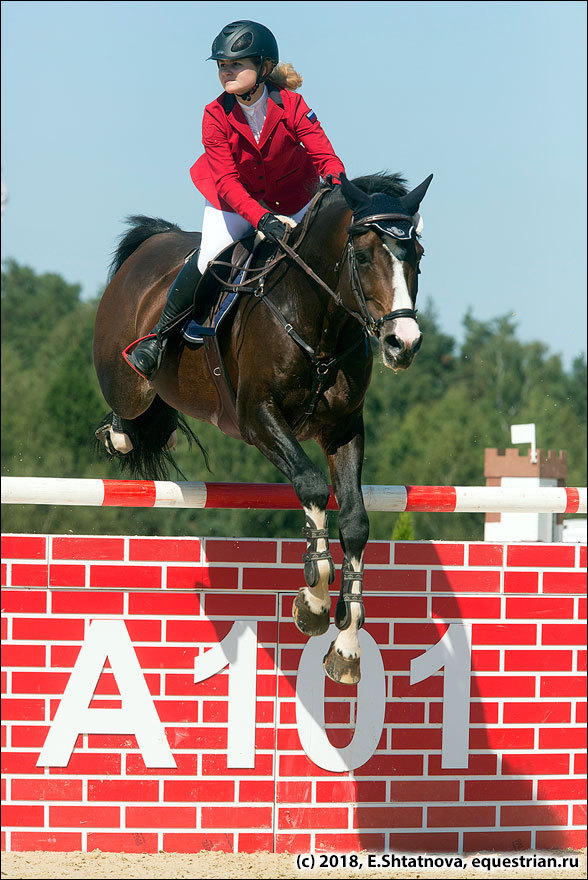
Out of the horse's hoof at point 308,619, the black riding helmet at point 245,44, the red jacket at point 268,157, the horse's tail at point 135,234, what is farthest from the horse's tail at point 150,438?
the horse's hoof at point 308,619

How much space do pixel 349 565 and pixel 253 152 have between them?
5.97ft

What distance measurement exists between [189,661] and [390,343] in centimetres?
159

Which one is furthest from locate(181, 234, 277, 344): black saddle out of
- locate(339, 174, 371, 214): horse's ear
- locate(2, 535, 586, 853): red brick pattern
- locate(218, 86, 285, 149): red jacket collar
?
locate(2, 535, 586, 853): red brick pattern

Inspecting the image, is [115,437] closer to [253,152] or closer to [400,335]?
[253,152]

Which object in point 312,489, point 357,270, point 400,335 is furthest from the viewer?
point 312,489

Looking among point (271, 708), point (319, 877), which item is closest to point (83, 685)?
point (271, 708)

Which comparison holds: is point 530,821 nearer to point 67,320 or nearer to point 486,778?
point 486,778

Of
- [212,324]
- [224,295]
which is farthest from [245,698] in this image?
[224,295]

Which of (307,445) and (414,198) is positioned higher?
(307,445)

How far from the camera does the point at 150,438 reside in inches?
252

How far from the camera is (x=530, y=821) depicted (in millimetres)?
4785

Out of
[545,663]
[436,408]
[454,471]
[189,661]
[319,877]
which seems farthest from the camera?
[436,408]

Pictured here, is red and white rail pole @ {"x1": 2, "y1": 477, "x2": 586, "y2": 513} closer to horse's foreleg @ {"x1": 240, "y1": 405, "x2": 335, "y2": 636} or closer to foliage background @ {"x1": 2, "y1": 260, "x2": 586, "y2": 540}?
horse's foreleg @ {"x1": 240, "y1": 405, "x2": 335, "y2": 636}

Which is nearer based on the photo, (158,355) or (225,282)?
(225,282)
